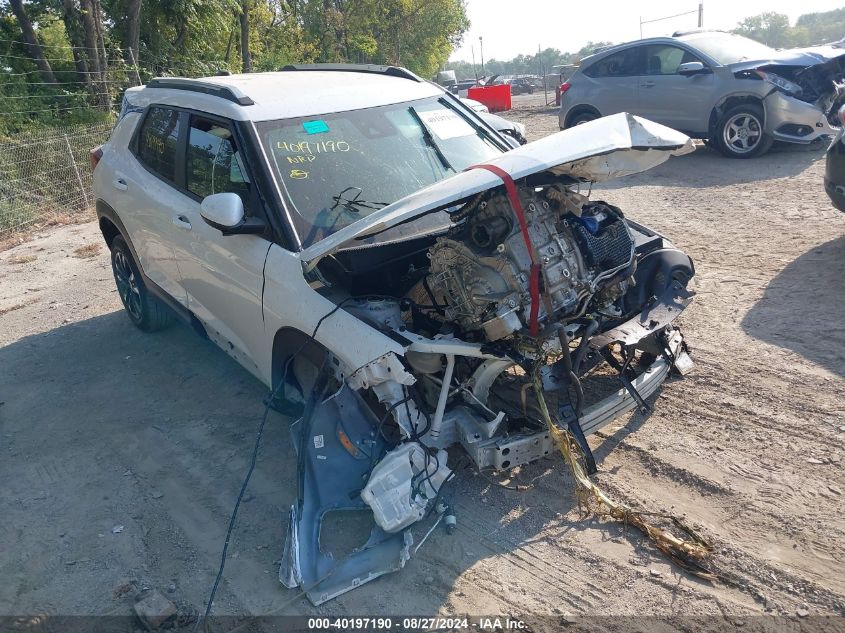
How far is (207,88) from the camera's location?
15.9ft

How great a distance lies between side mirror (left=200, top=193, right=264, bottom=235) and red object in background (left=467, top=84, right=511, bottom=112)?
65.6ft

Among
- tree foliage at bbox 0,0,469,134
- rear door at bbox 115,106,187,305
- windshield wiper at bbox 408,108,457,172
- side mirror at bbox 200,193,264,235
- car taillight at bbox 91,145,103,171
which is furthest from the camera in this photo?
tree foliage at bbox 0,0,469,134

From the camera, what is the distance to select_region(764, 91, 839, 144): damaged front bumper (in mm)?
9562

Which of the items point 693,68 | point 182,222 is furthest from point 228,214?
point 693,68

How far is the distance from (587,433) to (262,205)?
2.21 m

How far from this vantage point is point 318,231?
3990mm

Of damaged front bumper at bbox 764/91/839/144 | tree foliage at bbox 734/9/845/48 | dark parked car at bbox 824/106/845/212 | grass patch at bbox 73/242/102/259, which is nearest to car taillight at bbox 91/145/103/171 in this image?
grass patch at bbox 73/242/102/259

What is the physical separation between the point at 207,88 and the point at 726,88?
25.9 ft

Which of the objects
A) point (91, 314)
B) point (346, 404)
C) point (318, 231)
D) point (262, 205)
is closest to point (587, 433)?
point (346, 404)

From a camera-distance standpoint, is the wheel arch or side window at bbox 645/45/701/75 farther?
side window at bbox 645/45/701/75

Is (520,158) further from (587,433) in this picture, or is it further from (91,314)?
(91,314)

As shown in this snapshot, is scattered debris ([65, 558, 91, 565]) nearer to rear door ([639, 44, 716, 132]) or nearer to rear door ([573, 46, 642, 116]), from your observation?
rear door ([639, 44, 716, 132])

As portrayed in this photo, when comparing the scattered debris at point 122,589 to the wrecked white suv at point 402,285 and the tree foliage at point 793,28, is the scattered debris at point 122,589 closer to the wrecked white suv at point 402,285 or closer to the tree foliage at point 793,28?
the wrecked white suv at point 402,285

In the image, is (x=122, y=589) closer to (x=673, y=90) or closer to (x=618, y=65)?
(x=673, y=90)
